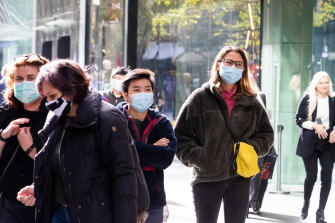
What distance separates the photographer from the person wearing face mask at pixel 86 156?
11.4 feet

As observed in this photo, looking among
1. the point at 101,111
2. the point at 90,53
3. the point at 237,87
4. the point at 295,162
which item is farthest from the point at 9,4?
the point at 295,162

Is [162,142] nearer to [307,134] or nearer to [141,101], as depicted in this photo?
[141,101]

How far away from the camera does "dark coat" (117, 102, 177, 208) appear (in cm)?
490

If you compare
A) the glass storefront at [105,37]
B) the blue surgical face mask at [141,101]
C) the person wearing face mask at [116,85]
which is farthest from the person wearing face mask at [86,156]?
the glass storefront at [105,37]

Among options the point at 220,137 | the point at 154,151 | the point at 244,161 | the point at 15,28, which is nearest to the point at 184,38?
the point at 15,28

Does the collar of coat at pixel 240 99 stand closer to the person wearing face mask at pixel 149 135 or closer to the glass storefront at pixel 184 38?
the person wearing face mask at pixel 149 135

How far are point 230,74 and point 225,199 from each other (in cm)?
102

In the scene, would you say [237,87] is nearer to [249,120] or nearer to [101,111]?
[249,120]

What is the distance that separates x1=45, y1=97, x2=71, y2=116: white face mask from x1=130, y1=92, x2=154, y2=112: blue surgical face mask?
61.2 inches

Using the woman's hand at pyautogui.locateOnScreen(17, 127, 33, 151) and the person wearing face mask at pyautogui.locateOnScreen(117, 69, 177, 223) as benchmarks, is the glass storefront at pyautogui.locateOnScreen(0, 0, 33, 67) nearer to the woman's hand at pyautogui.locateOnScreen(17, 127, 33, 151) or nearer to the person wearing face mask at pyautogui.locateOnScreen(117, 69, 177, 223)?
the person wearing face mask at pyautogui.locateOnScreen(117, 69, 177, 223)

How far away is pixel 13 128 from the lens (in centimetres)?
441

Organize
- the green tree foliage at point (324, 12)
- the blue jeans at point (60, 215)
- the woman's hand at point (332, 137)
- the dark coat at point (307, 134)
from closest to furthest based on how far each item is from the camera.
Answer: the blue jeans at point (60, 215)
the woman's hand at point (332, 137)
the dark coat at point (307, 134)
the green tree foliage at point (324, 12)

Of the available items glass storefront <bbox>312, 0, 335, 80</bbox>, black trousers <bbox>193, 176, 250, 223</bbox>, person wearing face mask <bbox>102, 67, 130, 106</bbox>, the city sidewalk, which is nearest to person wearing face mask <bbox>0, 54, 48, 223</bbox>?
black trousers <bbox>193, 176, 250, 223</bbox>

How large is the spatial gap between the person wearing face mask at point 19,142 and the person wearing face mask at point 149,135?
30.6 inches
